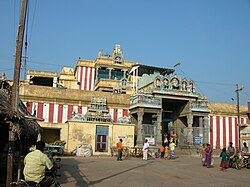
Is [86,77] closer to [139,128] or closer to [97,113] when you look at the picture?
[97,113]

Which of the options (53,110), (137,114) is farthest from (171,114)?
(53,110)

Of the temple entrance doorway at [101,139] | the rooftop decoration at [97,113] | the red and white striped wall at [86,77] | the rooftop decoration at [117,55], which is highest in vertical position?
the rooftop decoration at [117,55]

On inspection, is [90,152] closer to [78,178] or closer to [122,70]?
[78,178]

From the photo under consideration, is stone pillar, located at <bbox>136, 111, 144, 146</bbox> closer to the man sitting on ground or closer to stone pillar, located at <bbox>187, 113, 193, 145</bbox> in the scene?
stone pillar, located at <bbox>187, 113, 193, 145</bbox>

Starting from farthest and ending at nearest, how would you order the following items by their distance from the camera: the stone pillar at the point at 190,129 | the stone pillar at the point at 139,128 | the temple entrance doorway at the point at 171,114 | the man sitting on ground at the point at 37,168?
the temple entrance doorway at the point at 171,114 < the stone pillar at the point at 190,129 < the stone pillar at the point at 139,128 < the man sitting on ground at the point at 37,168

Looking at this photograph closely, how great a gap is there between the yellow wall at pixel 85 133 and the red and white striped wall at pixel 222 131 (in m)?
12.7

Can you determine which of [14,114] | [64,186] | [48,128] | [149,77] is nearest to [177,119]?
[149,77]

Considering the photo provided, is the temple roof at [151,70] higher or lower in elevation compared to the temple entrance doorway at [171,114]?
higher

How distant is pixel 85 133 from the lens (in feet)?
87.2

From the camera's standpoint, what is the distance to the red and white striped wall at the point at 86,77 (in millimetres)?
45594

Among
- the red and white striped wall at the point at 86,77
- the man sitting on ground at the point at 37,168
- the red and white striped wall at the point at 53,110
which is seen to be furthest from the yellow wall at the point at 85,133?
the man sitting on ground at the point at 37,168

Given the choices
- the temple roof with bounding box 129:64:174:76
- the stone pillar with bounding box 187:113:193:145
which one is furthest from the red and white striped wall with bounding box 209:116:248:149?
the temple roof with bounding box 129:64:174:76

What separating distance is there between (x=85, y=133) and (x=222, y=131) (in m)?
18.5

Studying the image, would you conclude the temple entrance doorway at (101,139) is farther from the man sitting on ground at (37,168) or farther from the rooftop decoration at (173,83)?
the man sitting on ground at (37,168)
